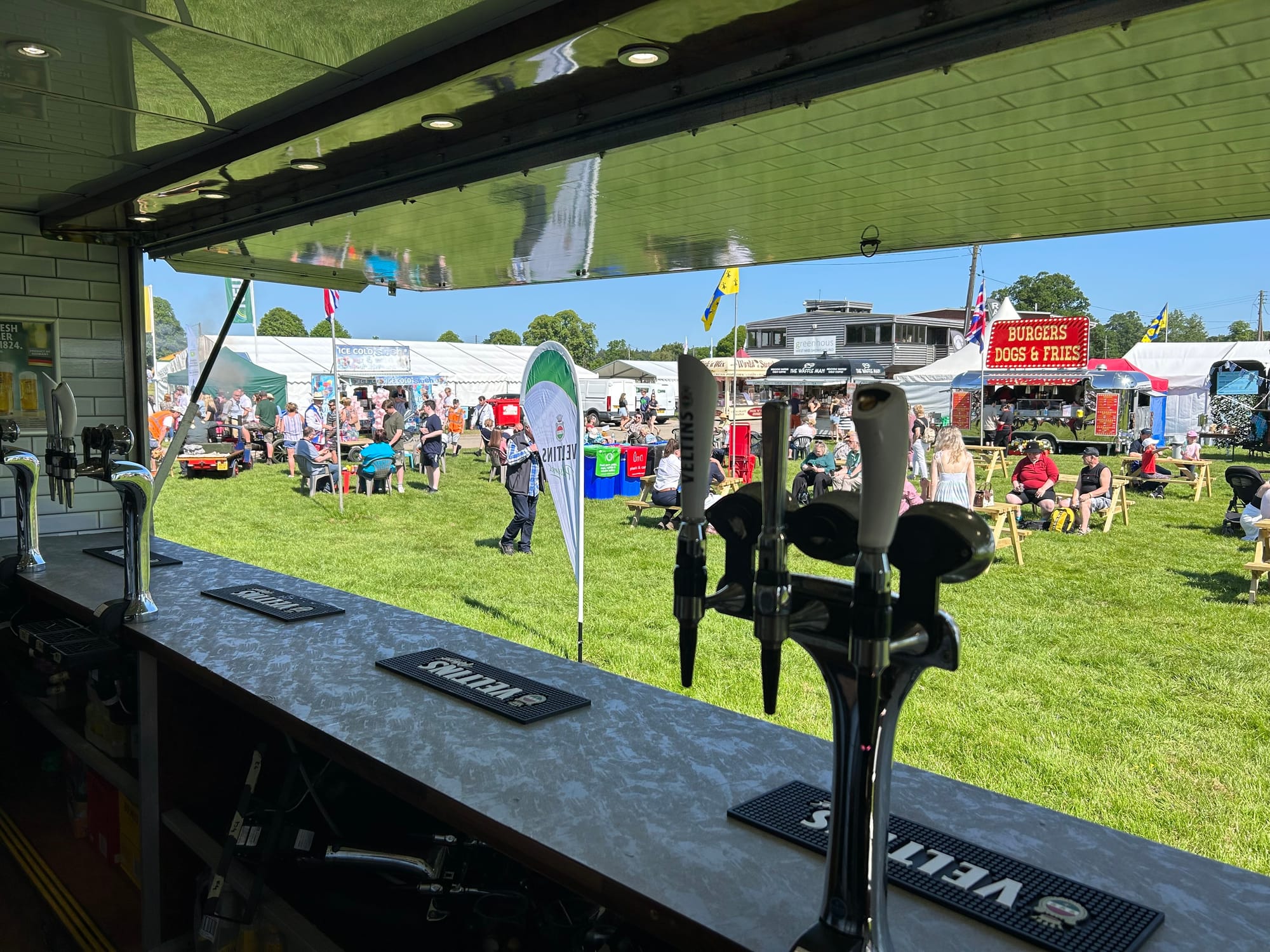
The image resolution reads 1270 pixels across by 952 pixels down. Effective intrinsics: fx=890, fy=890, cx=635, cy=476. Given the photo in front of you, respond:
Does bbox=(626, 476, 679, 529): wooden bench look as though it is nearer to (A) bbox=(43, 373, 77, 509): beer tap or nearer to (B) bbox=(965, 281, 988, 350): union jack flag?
(B) bbox=(965, 281, 988, 350): union jack flag

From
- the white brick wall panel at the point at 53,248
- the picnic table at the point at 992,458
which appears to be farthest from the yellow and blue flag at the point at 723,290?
the white brick wall panel at the point at 53,248

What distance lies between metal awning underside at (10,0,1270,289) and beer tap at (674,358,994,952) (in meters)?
0.74

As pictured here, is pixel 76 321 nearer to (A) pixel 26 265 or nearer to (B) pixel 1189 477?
(A) pixel 26 265

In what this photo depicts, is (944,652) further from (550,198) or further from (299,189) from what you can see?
(299,189)

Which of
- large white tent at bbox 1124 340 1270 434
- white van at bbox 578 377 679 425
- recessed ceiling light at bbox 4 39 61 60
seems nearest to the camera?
recessed ceiling light at bbox 4 39 61 60

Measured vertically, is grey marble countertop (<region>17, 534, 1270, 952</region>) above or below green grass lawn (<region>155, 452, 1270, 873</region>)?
above

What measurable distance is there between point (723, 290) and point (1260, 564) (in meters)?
5.20

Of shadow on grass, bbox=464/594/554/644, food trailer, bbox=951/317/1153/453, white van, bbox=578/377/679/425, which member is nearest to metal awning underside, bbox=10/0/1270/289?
shadow on grass, bbox=464/594/554/644

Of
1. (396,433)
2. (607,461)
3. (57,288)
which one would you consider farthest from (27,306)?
(396,433)

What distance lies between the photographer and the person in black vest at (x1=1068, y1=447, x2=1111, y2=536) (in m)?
9.73

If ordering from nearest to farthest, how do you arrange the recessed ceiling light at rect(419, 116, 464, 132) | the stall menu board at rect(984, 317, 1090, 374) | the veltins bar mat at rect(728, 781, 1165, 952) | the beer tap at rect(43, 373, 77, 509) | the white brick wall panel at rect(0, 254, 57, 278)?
the veltins bar mat at rect(728, 781, 1165, 952) < the recessed ceiling light at rect(419, 116, 464, 132) < the beer tap at rect(43, 373, 77, 509) < the white brick wall panel at rect(0, 254, 57, 278) < the stall menu board at rect(984, 317, 1090, 374)

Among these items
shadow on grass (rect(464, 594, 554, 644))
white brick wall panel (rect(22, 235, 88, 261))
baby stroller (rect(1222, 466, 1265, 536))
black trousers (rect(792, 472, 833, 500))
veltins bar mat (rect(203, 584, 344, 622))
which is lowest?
shadow on grass (rect(464, 594, 554, 644))

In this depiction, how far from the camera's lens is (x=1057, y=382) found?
71.1 feet

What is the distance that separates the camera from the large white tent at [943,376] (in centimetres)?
2156
